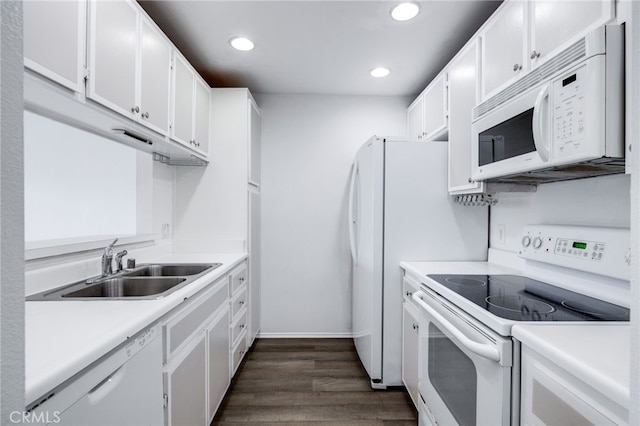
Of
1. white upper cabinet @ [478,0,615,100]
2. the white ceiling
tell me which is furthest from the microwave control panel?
the white ceiling

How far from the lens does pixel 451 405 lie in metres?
1.33

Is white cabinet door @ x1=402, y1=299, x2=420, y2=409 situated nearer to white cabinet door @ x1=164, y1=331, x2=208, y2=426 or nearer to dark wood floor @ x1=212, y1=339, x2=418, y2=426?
dark wood floor @ x1=212, y1=339, x2=418, y2=426

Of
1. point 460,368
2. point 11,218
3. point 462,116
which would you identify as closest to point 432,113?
point 462,116

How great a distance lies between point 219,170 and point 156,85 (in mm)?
941

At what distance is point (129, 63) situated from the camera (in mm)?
1461

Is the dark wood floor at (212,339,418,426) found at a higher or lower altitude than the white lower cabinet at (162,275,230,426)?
lower

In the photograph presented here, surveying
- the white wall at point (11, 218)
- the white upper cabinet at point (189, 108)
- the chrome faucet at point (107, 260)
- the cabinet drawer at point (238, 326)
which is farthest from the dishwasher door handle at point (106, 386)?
the white upper cabinet at point (189, 108)

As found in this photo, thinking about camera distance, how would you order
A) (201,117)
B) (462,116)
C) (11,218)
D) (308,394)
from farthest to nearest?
1. (201,117)
2. (308,394)
3. (462,116)
4. (11,218)

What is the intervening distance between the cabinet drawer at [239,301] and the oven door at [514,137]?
1.72 meters

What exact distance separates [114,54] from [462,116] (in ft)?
6.11

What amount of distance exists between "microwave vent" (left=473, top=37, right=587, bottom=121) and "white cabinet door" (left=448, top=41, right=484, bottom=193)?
0.19 meters

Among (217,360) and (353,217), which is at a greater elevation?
(353,217)

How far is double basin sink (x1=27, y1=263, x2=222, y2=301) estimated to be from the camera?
130 centimetres

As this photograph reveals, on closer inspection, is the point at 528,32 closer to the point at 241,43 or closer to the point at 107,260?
the point at 241,43
